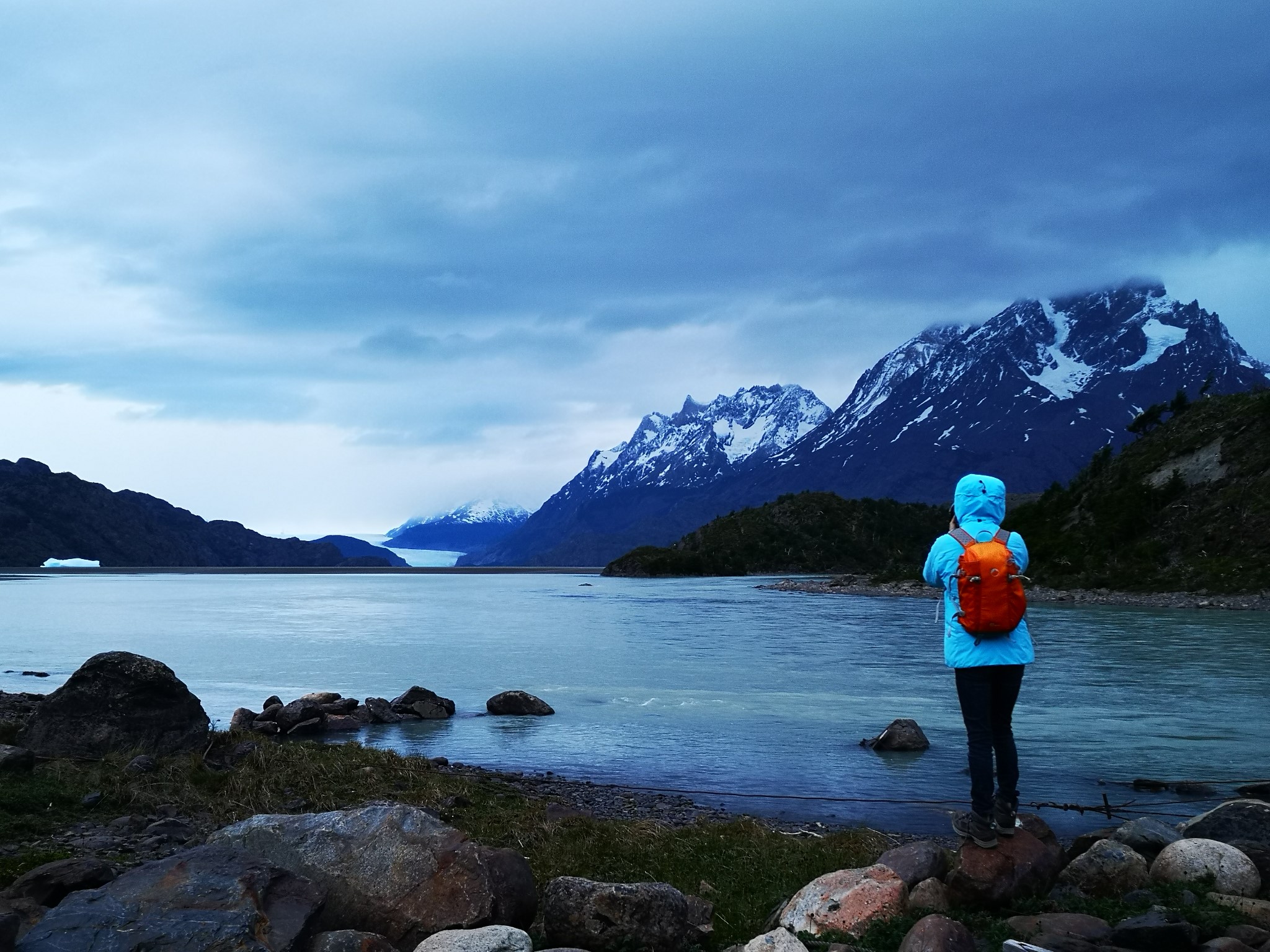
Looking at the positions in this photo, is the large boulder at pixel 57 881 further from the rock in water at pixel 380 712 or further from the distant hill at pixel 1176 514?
the distant hill at pixel 1176 514

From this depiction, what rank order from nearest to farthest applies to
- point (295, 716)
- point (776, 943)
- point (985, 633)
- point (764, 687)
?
1. point (776, 943)
2. point (985, 633)
3. point (295, 716)
4. point (764, 687)

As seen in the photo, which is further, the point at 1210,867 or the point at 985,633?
the point at 1210,867

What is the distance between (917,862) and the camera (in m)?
10.1

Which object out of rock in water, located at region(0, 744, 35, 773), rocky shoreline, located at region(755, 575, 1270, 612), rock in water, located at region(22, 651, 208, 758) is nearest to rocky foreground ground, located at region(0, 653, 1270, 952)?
rock in water, located at region(0, 744, 35, 773)

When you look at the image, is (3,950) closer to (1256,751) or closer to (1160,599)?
(1256,751)

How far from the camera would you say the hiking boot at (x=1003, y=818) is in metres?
9.98

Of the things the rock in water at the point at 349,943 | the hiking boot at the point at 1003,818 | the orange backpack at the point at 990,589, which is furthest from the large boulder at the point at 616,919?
the orange backpack at the point at 990,589

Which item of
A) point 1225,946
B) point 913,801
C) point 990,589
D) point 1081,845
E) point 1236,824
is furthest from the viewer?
point 913,801

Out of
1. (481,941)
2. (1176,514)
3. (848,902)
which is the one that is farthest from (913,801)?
(1176,514)

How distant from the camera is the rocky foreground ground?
8.36 metres

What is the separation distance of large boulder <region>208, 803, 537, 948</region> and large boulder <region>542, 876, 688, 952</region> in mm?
702

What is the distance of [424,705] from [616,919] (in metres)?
25.7

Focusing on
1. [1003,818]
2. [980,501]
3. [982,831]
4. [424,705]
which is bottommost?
[424,705]

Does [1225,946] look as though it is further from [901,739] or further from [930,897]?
[901,739]
